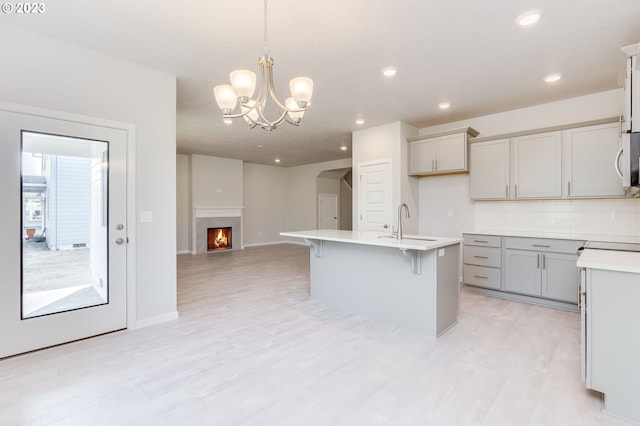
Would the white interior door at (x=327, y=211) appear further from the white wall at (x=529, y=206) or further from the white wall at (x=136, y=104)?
the white wall at (x=136, y=104)

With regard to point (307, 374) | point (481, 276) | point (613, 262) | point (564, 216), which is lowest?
point (307, 374)

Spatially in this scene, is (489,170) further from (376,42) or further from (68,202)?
(68,202)

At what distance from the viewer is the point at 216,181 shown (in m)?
8.87

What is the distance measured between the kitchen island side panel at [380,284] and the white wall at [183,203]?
578 cm

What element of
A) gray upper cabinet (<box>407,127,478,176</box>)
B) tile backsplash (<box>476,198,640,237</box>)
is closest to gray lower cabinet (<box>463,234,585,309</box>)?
tile backsplash (<box>476,198,640,237</box>)

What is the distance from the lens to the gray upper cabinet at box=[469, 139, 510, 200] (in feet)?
14.6

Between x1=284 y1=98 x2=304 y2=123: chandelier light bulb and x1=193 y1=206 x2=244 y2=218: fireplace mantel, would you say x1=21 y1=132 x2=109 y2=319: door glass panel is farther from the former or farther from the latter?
x1=193 y1=206 x2=244 y2=218: fireplace mantel

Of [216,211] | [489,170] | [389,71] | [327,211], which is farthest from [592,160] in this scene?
[216,211]

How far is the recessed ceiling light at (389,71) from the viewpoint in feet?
10.9

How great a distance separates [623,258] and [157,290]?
4.10 metres

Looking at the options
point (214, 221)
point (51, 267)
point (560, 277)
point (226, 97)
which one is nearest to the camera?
point (226, 97)

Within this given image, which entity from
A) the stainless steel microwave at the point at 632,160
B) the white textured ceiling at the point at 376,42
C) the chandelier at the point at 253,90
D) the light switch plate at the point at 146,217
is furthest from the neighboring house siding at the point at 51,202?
the stainless steel microwave at the point at 632,160

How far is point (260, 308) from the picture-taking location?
3773mm

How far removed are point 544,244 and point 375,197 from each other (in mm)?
2659
